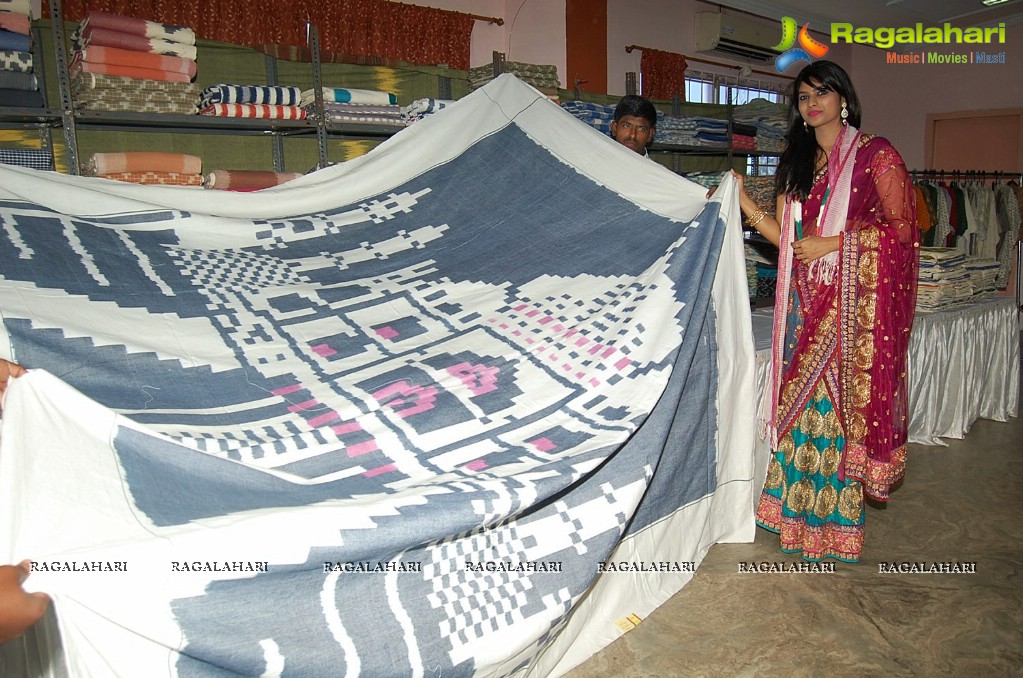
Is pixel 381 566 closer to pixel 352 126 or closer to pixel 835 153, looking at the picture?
pixel 835 153

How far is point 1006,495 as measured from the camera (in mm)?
2545

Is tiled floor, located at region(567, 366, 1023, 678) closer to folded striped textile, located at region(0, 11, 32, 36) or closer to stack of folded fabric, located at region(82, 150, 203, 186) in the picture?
stack of folded fabric, located at region(82, 150, 203, 186)

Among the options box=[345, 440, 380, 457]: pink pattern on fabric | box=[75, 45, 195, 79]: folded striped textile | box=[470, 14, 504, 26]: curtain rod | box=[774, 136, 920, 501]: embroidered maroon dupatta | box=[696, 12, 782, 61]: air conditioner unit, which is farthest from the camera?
box=[696, 12, 782, 61]: air conditioner unit

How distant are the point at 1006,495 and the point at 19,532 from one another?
118 inches

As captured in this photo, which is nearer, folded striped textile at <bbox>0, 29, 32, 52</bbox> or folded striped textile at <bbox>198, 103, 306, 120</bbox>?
folded striped textile at <bbox>0, 29, 32, 52</bbox>

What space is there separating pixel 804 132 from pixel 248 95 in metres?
2.04

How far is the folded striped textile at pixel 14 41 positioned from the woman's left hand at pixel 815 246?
255cm

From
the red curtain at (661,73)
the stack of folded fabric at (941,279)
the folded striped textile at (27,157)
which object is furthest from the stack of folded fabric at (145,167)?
the red curtain at (661,73)

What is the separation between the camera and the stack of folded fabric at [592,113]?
12.5 ft

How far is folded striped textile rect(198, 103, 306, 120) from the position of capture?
264cm

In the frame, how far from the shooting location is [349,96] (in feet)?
9.56

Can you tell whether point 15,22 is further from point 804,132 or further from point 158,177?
point 804,132

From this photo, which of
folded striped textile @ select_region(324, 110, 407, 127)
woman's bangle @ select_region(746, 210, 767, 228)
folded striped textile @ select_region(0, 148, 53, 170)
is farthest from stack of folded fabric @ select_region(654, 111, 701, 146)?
folded striped textile @ select_region(0, 148, 53, 170)

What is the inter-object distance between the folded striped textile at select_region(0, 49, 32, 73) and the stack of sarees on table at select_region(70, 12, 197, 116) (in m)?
0.15
